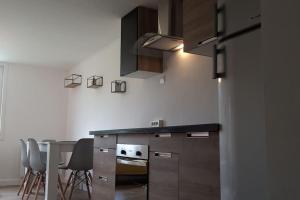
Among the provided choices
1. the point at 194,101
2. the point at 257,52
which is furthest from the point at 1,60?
the point at 257,52

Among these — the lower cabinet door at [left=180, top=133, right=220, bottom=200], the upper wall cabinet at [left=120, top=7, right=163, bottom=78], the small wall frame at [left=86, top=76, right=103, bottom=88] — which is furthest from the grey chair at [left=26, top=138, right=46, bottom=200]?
the lower cabinet door at [left=180, top=133, right=220, bottom=200]

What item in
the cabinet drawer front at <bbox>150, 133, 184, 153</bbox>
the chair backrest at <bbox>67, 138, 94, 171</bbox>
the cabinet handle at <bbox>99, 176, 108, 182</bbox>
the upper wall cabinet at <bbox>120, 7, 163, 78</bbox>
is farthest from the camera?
the chair backrest at <bbox>67, 138, 94, 171</bbox>

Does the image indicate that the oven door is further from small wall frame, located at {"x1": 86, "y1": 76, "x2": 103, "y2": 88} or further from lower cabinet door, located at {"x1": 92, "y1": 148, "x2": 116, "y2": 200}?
small wall frame, located at {"x1": 86, "y1": 76, "x2": 103, "y2": 88}

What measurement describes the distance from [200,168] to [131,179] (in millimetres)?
989

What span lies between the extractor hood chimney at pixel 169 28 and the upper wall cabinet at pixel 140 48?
338mm

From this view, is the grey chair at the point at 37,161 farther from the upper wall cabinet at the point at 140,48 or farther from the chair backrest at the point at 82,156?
the upper wall cabinet at the point at 140,48

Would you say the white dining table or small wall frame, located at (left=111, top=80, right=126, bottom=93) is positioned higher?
small wall frame, located at (left=111, top=80, right=126, bottom=93)

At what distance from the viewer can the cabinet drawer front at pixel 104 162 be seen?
10.3 ft

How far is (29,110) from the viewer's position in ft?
22.1

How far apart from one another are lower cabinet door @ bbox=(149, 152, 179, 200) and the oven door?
0.31ft

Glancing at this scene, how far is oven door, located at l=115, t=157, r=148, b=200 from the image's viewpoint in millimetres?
2561

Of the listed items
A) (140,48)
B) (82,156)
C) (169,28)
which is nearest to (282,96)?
(169,28)

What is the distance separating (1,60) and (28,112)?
116 centimetres

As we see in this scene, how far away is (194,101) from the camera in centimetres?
320
